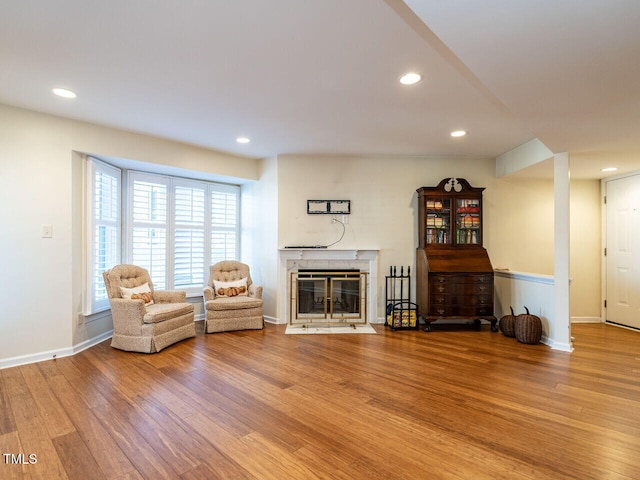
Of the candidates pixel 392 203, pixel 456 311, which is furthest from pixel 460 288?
pixel 392 203

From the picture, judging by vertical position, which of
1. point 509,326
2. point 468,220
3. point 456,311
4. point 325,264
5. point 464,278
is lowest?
point 509,326

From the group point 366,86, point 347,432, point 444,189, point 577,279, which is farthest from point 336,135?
point 577,279

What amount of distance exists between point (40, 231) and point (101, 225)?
2.33 ft

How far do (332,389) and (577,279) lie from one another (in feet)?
15.6

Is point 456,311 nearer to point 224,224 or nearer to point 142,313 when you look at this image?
point 224,224

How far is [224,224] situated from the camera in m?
5.40

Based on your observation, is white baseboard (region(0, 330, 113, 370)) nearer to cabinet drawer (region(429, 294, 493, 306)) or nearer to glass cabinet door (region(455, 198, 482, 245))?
cabinet drawer (region(429, 294, 493, 306))

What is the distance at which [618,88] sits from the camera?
212cm

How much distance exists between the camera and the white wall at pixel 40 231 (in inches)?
122

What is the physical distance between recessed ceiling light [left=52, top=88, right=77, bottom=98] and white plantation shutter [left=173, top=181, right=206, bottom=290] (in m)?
2.07

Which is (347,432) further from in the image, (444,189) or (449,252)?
(444,189)

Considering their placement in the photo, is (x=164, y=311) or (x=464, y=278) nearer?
(x=164, y=311)

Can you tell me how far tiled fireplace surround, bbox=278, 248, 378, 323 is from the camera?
188 inches

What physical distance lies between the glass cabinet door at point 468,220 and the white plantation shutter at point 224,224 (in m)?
3.58
